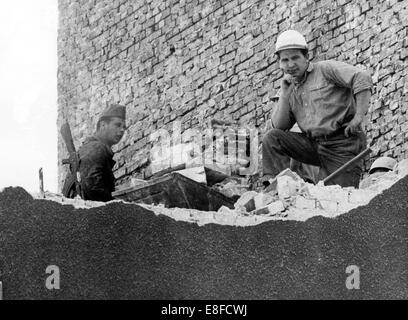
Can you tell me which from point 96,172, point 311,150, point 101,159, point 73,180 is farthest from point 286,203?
point 73,180

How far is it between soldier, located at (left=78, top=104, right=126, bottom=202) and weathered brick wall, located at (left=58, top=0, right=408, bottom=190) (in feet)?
9.32

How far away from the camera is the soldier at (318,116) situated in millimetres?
20219

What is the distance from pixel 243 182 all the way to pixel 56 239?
6.49 m

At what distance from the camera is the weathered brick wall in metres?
24.2

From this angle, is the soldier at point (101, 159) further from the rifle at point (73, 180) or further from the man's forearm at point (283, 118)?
the man's forearm at point (283, 118)

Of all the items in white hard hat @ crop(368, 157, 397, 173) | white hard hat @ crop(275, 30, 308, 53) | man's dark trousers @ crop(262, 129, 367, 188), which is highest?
white hard hat @ crop(275, 30, 308, 53)

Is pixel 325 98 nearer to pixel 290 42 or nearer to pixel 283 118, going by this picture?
pixel 283 118

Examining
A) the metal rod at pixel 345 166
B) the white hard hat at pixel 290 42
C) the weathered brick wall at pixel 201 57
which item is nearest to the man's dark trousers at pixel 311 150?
the metal rod at pixel 345 166

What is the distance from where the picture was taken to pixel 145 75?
91.1ft

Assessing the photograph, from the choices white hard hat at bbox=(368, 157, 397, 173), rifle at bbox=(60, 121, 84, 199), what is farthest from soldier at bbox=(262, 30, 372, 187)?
rifle at bbox=(60, 121, 84, 199)

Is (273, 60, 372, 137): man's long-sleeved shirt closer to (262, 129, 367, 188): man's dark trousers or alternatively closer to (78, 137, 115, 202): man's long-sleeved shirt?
(262, 129, 367, 188): man's dark trousers

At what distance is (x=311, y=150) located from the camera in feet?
66.8
